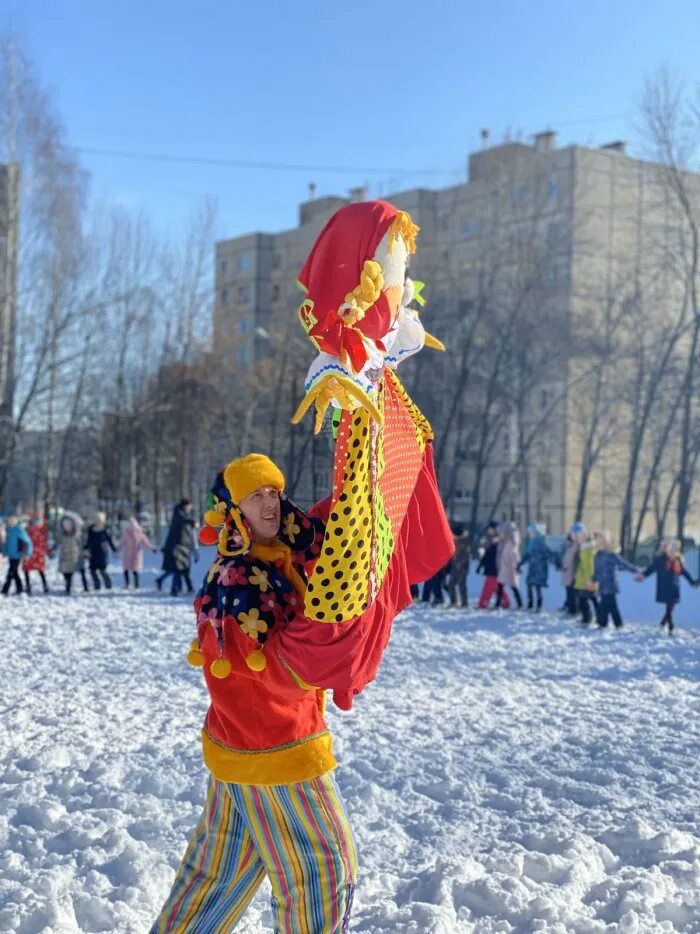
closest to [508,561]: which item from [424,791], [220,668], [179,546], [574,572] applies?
[574,572]

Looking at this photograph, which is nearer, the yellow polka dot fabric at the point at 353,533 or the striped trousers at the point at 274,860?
the yellow polka dot fabric at the point at 353,533

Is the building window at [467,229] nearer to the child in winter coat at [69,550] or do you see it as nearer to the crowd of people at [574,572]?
the crowd of people at [574,572]

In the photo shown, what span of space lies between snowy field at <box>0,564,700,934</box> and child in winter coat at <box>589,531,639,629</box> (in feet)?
11.3

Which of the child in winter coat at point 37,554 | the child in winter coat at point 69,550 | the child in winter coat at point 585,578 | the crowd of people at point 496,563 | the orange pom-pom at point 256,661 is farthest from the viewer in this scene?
the child in winter coat at point 37,554

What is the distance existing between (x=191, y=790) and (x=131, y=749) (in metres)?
0.99

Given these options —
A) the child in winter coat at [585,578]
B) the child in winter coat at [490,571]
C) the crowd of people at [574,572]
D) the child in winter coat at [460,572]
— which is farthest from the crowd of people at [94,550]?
the child in winter coat at [585,578]

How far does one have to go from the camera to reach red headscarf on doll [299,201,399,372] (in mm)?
2566

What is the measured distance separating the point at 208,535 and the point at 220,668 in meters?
0.44

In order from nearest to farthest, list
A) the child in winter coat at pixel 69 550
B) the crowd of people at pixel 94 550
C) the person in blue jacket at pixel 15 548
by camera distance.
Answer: the person in blue jacket at pixel 15 548 < the crowd of people at pixel 94 550 < the child in winter coat at pixel 69 550

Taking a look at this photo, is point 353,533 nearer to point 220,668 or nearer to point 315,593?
point 315,593

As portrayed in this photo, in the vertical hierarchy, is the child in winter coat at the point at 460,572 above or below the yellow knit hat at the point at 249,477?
below

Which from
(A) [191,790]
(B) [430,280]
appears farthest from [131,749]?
(B) [430,280]

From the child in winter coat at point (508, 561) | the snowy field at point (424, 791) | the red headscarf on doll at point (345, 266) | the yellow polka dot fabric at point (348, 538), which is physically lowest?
the snowy field at point (424, 791)

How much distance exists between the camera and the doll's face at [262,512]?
274cm
